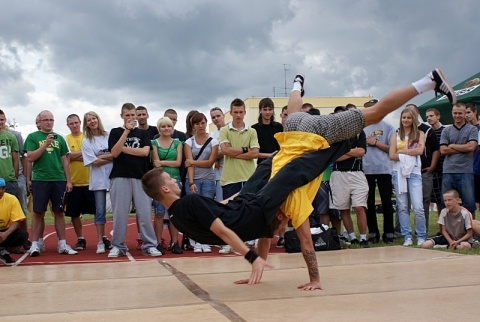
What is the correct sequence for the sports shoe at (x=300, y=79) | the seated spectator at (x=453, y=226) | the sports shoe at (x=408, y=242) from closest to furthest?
the sports shoe at (x=300, y=79), the seated spectator at (x=453, y=226), the sports shoe at (x=408, y=242)

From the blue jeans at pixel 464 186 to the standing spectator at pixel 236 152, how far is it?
9.65 feet

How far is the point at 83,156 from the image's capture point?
8.75 meters

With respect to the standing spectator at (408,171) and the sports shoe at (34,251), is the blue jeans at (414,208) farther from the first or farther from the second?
the sports shoe at (34,251)

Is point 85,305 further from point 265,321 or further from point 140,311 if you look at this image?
point 265,321

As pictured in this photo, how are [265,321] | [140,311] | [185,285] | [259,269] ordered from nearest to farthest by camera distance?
[265,321], [140,311], [259,269], [185,285]

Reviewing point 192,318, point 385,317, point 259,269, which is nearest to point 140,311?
point 192,318

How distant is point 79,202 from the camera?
9062 mm

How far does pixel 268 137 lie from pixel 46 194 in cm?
340

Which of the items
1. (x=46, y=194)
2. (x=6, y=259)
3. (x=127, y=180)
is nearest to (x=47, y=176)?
(x=46, y=194)

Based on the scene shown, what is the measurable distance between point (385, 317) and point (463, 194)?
5482mm

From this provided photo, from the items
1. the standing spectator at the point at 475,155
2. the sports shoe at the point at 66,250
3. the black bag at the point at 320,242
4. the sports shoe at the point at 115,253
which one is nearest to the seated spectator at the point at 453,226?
the black bag at the point at 320,242

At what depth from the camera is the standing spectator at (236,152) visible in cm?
852

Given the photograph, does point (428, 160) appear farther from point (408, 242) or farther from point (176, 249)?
point (176, 249)

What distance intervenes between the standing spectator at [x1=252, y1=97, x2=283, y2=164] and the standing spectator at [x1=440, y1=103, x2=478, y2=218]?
2.51 metres
